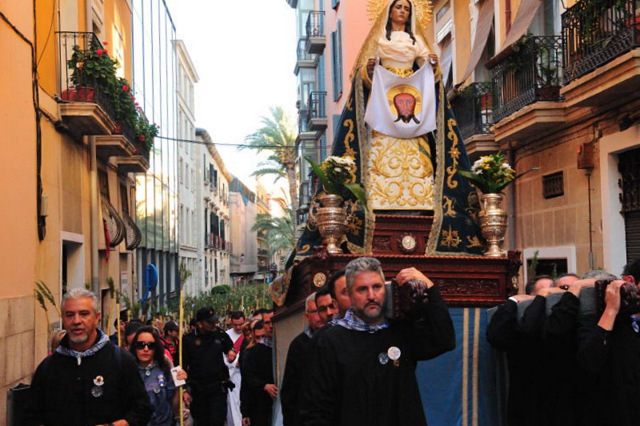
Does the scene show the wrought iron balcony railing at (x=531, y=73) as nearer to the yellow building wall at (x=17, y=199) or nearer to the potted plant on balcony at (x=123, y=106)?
the potted plant on balcony at (x=123, y=106)

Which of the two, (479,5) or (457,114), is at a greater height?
(479,5)

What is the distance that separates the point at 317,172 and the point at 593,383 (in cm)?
315

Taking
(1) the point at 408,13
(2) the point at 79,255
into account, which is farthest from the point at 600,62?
(2) the point at 79,255

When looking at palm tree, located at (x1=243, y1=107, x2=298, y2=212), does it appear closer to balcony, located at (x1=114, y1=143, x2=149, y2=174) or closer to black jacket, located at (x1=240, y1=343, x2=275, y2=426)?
balcony, located at (x1=114, y1=143, x2=149, y2=174)

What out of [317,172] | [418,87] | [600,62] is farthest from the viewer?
[600,62]

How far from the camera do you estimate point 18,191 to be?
1091 cm

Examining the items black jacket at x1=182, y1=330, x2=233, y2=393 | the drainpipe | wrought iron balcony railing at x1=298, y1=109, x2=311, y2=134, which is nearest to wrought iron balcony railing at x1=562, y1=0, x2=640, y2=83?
black jacket at x1=182, y1=330, x2=233, y2=393

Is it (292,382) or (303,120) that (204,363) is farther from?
(303,120)

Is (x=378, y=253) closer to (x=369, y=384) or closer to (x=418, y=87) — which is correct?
(x=418, y=87)

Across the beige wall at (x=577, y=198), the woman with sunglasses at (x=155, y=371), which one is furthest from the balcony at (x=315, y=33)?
the woman with sunglasses at (x=155, y=371)

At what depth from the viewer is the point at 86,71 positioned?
45.1 ft

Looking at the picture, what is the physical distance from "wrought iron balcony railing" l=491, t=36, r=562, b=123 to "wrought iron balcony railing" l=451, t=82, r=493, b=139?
1.22m

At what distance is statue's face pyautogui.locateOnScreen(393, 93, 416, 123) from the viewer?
788 cm

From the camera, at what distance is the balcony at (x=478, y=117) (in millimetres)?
15016
